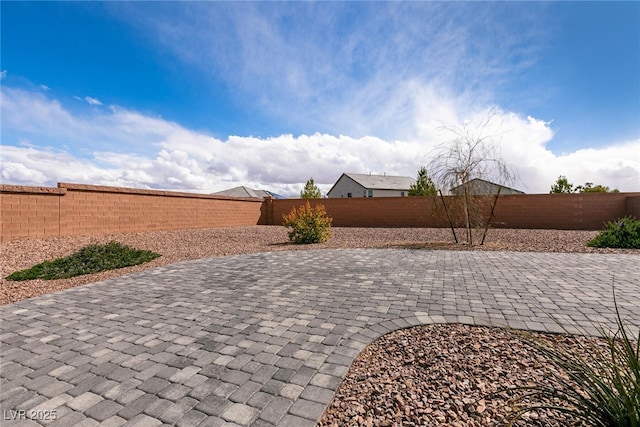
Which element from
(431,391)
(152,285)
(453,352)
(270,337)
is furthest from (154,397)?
(152,285)

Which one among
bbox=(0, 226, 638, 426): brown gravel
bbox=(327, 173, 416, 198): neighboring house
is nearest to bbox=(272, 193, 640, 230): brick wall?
bbox=(0, 226, 638, 426): brown gravel

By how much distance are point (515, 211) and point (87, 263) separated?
16.6 meters

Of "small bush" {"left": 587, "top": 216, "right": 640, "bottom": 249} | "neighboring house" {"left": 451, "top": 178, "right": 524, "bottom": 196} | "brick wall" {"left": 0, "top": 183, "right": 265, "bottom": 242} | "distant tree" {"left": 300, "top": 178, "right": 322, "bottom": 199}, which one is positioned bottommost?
"small bush" {"left": 587, "top": 216, "right": 640, "bottom": 249}

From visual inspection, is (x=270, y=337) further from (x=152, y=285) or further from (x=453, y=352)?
(x=152, y=285)

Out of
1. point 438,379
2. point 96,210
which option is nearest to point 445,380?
point 438,379

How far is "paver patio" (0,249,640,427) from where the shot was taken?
73.2 inches

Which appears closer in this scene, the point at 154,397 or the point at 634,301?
the point at 154,397

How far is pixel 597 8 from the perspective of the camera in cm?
580

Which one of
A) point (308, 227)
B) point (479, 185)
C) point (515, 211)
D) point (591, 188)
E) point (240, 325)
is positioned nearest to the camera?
point (240, 325)

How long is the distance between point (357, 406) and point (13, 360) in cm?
294

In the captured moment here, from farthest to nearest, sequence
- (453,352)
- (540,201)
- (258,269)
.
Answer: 1. (540,201)
2. (258,269)
3. (453,352)

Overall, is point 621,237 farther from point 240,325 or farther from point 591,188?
point 591,188

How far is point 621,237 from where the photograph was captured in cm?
799

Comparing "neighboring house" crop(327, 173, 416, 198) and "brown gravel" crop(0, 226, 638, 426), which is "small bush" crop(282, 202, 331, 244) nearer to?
"brown gravel" crop(0, 226, 638, 426)
